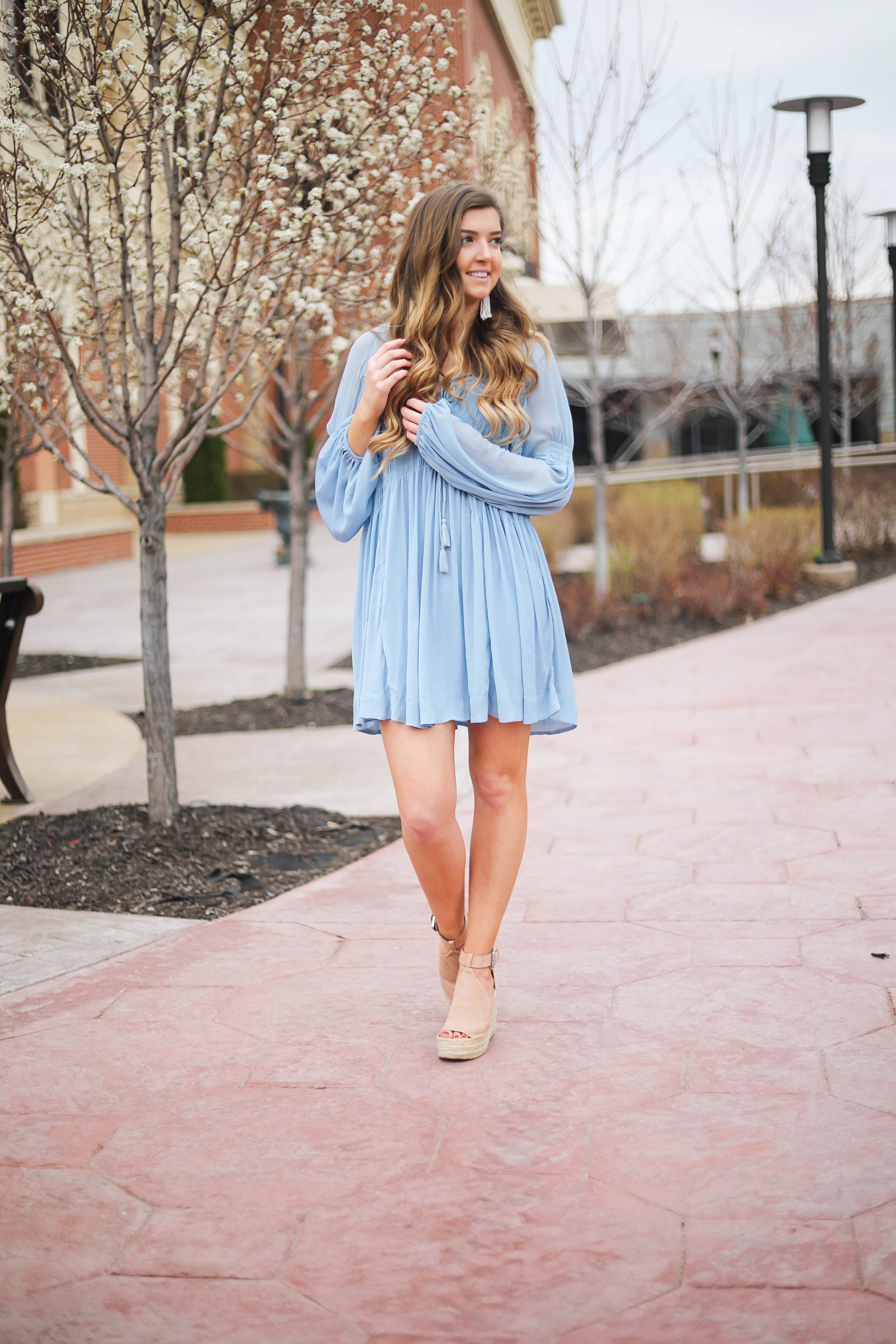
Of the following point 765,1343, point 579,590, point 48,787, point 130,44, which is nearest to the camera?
point 765,1343

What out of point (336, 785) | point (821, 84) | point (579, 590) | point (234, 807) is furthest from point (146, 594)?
point (821, 84)

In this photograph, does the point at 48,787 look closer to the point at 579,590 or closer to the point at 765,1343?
the point at 765,1343

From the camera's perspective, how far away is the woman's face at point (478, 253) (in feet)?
9.19

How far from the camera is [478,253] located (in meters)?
2.80

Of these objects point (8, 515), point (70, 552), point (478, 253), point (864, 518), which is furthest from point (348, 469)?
point (70, 552)

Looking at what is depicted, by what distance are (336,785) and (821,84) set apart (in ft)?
29.5

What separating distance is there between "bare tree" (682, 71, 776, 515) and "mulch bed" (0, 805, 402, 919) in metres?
8.98

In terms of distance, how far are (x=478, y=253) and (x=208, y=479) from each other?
79.0 ft

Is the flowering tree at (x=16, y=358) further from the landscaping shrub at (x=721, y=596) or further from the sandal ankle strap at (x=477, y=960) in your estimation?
the landscaping shrub at (x=721, y=596)

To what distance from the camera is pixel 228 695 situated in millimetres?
8453

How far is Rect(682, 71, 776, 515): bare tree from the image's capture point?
44.8 ft

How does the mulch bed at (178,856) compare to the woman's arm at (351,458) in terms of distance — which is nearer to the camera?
the woman's arm at (351,458)

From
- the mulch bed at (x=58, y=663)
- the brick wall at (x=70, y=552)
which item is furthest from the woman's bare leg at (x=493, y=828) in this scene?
the brick wall at (x=70, y=552)

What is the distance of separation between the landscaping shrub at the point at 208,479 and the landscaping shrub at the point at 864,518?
1477 centimetres
